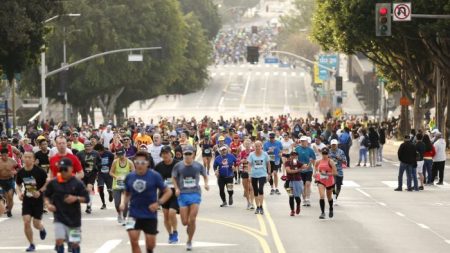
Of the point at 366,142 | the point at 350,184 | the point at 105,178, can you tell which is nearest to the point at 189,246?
the point at 105,178

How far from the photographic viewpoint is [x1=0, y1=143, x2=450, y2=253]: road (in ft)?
73.8

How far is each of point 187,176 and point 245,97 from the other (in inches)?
5151

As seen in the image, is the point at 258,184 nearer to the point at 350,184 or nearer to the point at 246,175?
the point at 246,175

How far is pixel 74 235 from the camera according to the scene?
708 inches

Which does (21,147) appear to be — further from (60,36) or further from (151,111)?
(151,111)

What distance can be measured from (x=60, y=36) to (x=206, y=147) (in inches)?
1792

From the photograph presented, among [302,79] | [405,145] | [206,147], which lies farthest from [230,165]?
[302,79]

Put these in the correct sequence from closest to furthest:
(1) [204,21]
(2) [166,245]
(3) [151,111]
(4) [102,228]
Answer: (2) [166,245]
(4) [102,228]
(3) [151,111]
(1) [204,21]

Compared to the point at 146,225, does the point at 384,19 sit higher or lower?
higher

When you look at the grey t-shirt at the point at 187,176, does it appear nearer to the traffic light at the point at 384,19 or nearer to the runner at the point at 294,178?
the runner at the point at 294,178

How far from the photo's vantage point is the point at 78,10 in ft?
295

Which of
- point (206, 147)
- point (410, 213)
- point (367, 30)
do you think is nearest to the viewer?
point (410, 213)

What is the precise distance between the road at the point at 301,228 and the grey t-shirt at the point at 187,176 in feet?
3.45

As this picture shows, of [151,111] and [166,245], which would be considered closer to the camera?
[166,245]
